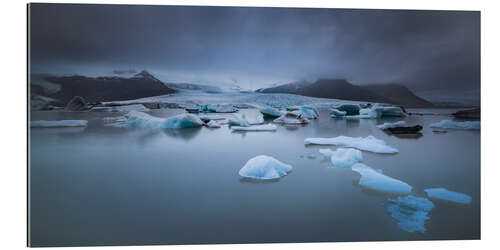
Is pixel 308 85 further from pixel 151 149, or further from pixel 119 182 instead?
pixel 119 182

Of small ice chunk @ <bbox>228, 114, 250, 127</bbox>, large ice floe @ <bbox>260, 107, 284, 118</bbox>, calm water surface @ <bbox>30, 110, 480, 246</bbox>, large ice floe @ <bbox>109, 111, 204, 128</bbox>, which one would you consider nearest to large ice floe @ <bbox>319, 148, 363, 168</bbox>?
calm water surface @ <bbox>30, 110, 480, 246</bbox>

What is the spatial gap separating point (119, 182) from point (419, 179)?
261cm

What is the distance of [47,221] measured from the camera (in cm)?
194

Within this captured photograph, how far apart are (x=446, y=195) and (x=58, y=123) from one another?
3.50 metres

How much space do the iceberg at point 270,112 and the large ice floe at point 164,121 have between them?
0.72m

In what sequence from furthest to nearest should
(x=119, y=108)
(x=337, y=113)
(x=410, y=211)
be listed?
(x=337, y=113) < (x=119, y=108) < (x=410, y=211)

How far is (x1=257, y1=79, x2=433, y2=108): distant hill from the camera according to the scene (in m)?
2.45

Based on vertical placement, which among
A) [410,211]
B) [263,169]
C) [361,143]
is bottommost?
[410,211]

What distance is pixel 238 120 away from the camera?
3.02 metres

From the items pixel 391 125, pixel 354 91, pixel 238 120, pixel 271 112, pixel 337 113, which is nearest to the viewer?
pixel 354 91

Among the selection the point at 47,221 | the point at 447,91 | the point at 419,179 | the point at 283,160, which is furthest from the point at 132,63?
the point at 447,91

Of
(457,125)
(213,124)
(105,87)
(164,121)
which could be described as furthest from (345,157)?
(105,87)

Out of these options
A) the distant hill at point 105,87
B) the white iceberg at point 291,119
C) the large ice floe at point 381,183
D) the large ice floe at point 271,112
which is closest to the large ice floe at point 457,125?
the large ice floe at point 381,183

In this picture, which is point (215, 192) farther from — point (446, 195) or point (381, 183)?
point (446, 195)
